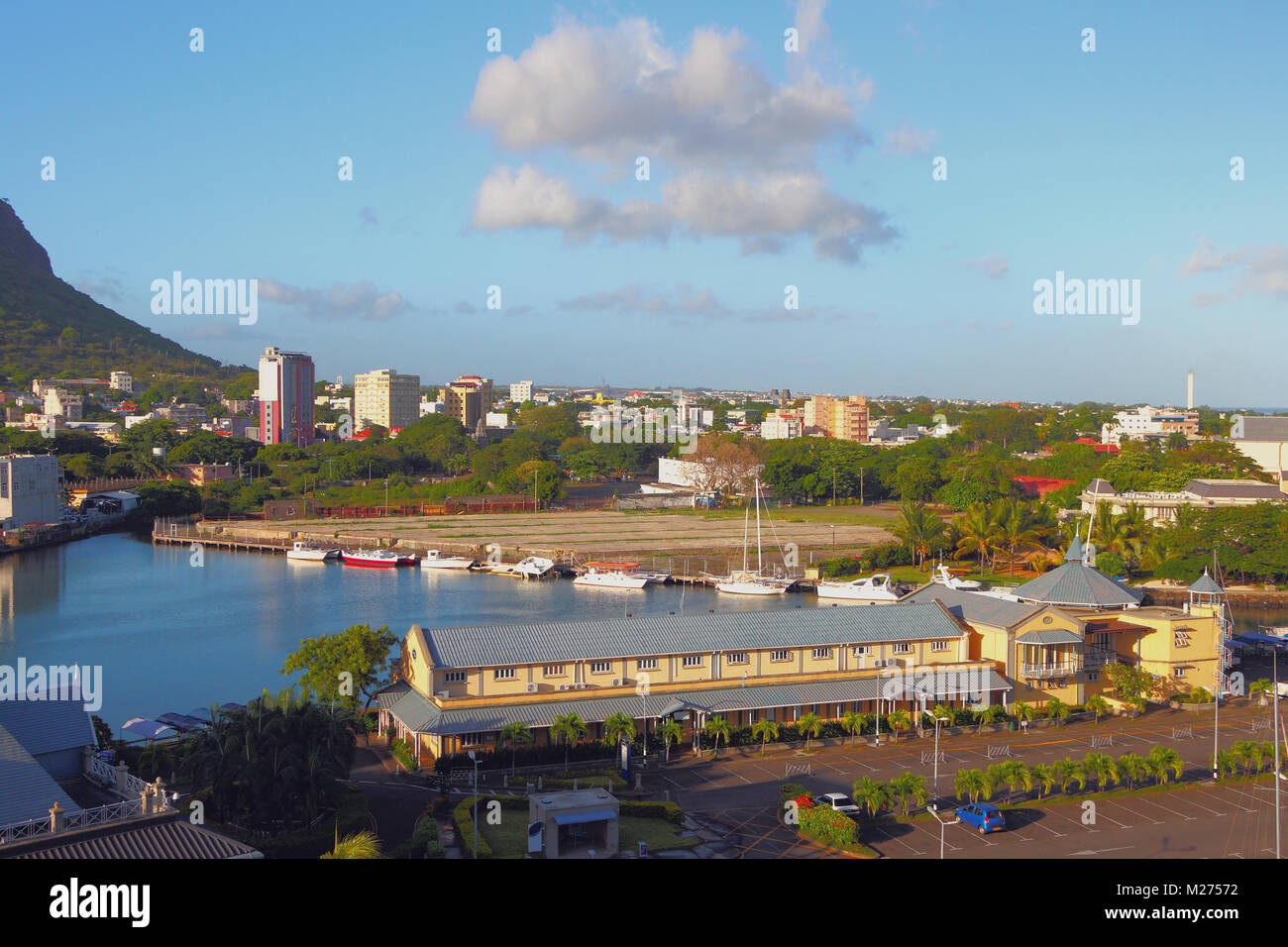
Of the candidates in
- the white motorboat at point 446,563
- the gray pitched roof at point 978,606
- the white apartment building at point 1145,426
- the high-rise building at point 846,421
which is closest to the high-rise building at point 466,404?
the high-rise building at point 846,421

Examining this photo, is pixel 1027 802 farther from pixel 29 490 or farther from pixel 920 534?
pixel 29 490

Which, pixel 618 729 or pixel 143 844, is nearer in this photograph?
pixel 143 844

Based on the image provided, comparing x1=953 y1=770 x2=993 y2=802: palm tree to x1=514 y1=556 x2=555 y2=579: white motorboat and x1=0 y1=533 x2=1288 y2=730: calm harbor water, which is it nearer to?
x1=0 y1=533 x2=1288 y2=730: calm harbor water

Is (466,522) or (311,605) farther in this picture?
(466,522)

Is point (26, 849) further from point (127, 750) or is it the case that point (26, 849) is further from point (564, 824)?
point (127, 750)

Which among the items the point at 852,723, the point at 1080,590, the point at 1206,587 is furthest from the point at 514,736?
the point at 1206,587

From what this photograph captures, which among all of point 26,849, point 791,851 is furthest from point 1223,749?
point 26,849
